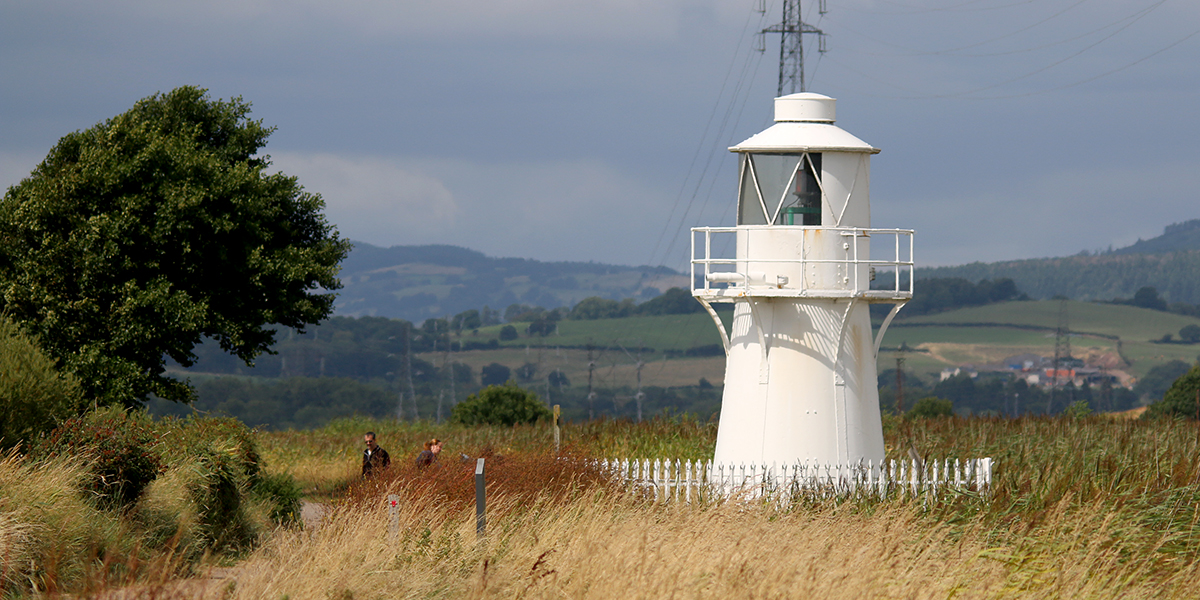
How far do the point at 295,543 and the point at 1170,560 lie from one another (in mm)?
9506

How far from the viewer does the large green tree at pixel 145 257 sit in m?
24.4

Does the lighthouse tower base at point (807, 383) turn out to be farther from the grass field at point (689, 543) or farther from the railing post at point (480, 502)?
the railing post at point (480, 502)

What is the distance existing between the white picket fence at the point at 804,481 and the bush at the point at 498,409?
63.4ft

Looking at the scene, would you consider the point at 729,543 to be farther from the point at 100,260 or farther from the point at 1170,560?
the point at 100,260

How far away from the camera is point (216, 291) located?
2598 cm

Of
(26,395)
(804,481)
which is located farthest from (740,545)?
(26,395)

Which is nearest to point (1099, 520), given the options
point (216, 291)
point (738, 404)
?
point (738, 404)

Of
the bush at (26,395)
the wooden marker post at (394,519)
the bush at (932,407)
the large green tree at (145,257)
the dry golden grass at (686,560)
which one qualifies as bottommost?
the bush at (932,407)

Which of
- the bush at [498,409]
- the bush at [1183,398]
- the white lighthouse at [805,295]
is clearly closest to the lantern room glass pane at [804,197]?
the white lighthouse at [805,295]

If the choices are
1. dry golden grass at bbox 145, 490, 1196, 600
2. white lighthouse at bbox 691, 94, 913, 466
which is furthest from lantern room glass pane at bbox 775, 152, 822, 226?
dry golden grass at bbox 145, 490, 1196, 600

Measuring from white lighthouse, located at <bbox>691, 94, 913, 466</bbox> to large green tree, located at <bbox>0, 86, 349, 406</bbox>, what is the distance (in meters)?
10.3

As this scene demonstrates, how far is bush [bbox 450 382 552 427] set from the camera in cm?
4020

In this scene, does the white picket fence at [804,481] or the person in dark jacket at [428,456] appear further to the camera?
the person in dark jacket at [428,456]

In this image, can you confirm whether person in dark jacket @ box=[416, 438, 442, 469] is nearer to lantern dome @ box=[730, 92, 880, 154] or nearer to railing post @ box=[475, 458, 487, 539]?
railing post @ box=[475, 458, 487, 539]
